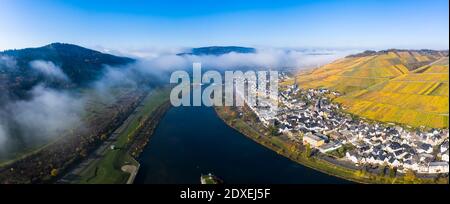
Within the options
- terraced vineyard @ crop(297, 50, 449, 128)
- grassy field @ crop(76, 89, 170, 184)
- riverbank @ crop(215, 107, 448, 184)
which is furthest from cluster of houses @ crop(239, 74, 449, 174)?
grassy field @ crop(76, 89, 170, 184)

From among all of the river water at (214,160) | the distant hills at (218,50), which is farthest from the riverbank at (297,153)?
the distant hills at (218,50)

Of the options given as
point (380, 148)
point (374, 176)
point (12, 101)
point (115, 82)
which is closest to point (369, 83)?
point (380, 148)

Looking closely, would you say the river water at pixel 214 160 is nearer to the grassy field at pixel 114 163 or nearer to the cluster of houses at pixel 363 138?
the grassy field at pixel 114 163

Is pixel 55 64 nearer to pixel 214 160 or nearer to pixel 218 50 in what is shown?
pixel 214 160

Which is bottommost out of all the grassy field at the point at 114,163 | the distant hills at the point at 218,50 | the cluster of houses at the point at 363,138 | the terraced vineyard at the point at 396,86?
the grassy field at the point at 114,163

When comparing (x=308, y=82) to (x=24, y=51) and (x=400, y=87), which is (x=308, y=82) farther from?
(x=24, y=51)

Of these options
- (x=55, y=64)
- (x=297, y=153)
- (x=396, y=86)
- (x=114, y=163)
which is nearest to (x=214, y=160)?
(x=297, y=153)

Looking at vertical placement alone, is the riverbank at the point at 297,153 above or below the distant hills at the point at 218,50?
below
